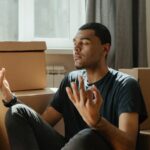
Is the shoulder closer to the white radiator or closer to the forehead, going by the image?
the forehead

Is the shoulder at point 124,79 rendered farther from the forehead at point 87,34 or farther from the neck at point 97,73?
the forehead at point 87,34

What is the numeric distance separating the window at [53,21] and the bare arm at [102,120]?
1.30 m

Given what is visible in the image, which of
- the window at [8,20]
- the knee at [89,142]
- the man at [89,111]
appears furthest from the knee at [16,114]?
the window at [8,20]

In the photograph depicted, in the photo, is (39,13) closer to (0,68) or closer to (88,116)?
(0,68)

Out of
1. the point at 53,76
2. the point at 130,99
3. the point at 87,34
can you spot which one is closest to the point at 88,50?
the point at 87,34

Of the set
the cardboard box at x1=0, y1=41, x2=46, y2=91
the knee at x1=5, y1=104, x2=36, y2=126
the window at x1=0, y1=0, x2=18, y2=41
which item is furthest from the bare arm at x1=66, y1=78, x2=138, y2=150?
the window at x1=0, y1=0, x2=18, y2=41

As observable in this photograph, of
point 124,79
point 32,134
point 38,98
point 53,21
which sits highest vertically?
point 53,21

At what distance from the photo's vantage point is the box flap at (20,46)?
1962 mm

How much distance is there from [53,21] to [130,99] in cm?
139

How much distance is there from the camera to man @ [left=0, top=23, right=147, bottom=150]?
1373 millimetres

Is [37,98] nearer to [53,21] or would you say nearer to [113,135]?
[113,135]

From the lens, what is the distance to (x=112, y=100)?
5.52 feet

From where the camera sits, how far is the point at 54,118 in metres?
1.95

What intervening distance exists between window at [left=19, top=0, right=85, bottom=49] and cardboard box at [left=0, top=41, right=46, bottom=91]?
66 cm
